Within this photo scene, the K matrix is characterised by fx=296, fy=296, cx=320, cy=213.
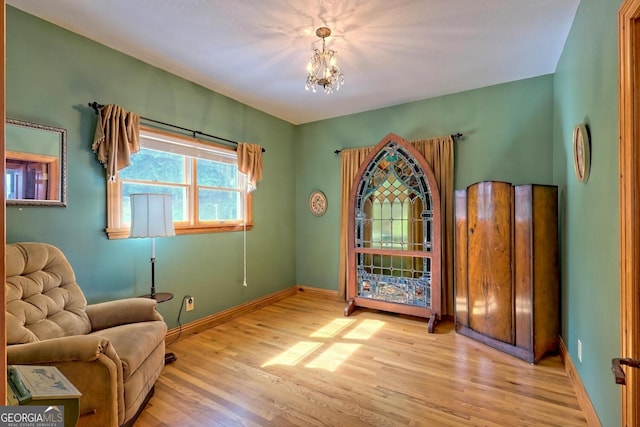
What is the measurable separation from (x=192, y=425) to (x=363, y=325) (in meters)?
2.01

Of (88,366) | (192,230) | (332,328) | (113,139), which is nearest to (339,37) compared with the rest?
(113,139)

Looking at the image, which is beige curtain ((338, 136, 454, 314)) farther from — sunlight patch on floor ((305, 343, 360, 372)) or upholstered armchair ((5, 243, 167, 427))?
upholstered armchair ((5, 243, 167, 427))

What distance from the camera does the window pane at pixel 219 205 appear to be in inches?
131

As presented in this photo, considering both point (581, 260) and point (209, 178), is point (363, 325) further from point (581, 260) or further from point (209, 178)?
point (209, 178)

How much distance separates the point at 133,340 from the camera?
1825 millimetres

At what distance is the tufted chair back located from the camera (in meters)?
1.68

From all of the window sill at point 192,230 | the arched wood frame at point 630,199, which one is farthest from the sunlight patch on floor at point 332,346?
the arched wood frame at point 630,199

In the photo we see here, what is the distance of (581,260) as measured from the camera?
6.59 ft

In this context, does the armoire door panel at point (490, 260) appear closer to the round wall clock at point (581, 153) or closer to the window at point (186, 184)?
the round wall clock at point (581, 153)

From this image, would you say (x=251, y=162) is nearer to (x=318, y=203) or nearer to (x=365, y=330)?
(x=318, y=203)

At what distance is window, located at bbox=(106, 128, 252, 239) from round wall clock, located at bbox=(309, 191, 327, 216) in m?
1.06

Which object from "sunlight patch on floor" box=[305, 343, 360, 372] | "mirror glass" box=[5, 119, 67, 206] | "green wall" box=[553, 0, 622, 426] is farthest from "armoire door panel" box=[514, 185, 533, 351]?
"mirror glass" box=[5, 119, 67, 206]

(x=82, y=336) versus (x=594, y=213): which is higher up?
(x=594, y=213)

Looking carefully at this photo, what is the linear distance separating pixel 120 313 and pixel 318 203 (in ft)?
9.50
